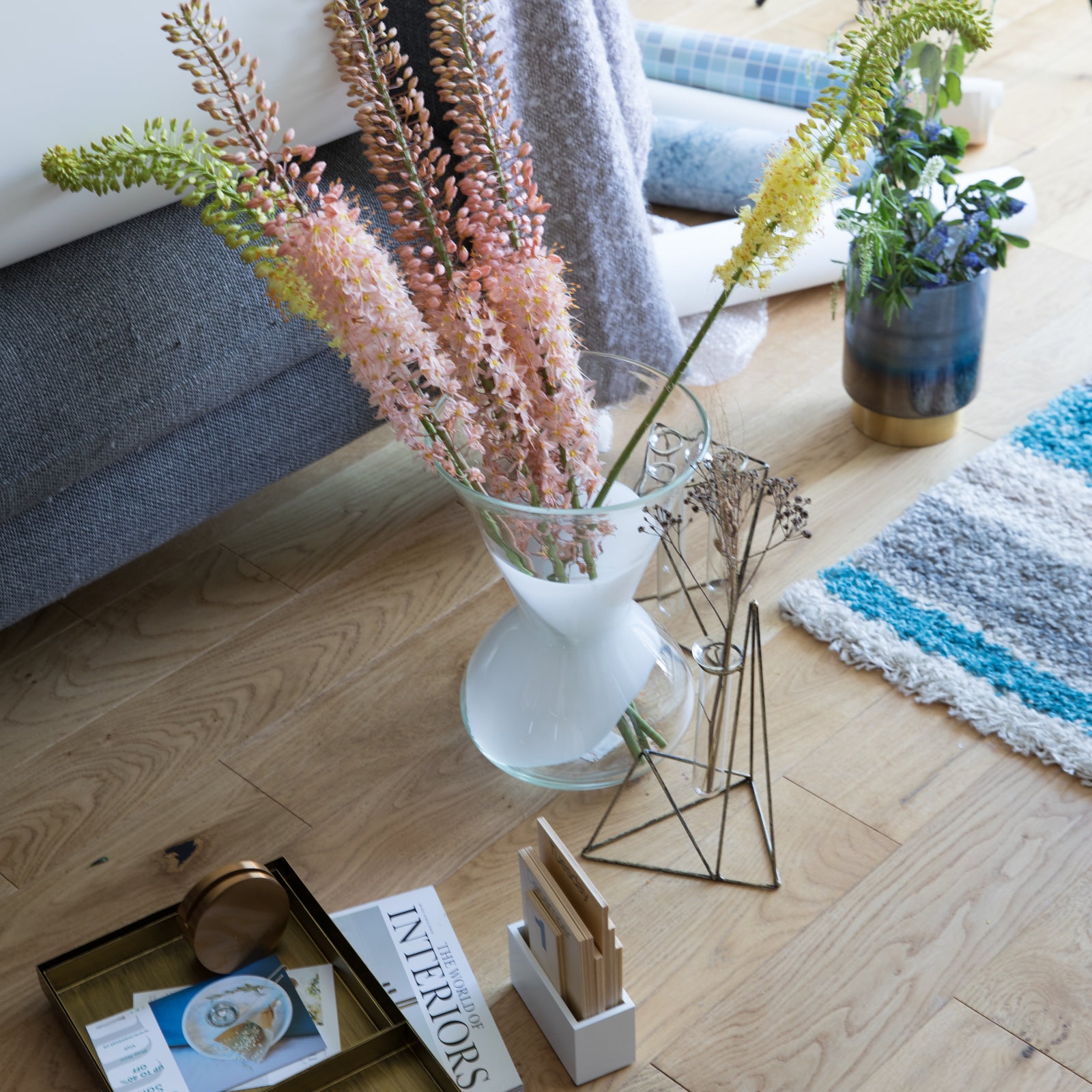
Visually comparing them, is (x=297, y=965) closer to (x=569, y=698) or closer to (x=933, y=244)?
(x=569, y=698)

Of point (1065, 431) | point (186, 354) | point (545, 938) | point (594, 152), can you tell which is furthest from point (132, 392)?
point (1065, 431)

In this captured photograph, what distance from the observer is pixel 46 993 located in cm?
106

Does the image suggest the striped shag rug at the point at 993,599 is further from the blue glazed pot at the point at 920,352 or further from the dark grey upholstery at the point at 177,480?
the dark grey upholstery at the point at 177,480

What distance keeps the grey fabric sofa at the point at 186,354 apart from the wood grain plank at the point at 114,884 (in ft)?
0.85

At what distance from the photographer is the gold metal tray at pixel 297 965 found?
0.96 meters

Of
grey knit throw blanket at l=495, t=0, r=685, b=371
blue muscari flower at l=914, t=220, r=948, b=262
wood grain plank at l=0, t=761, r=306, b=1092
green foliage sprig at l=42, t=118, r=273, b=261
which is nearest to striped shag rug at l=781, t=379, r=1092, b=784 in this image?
blue muscari flower at l=914, t=220, r=948, b=262

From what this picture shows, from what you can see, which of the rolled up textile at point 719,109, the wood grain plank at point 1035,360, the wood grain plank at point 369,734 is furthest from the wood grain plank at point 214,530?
the rolled up textile at point 719,109

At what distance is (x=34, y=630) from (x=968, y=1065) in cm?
110

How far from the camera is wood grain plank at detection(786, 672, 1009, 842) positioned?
121cm

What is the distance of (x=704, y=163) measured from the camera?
210 centimetres

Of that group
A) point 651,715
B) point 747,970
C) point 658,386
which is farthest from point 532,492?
point 747,970

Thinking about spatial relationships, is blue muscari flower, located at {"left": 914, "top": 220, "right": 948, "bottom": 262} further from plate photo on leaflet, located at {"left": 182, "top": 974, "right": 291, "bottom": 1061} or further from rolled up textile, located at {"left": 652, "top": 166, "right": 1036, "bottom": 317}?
plate photo on leaflet, located at {"left": 182, "top": 974, "right": 291, "bottom": 1061}

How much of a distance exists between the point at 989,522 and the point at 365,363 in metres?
0.92

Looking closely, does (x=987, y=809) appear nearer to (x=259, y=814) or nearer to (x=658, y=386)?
(x=658, y=386)
